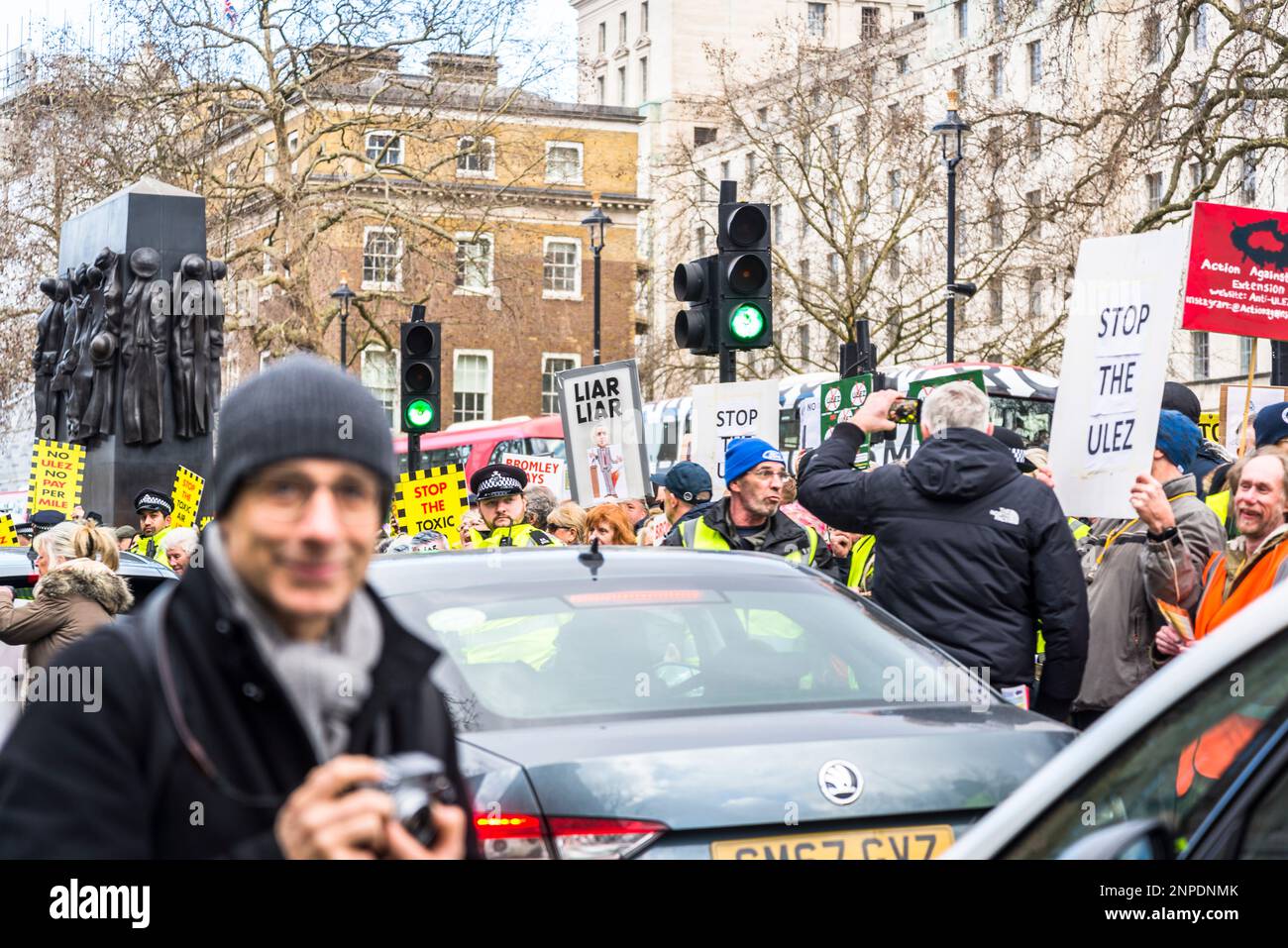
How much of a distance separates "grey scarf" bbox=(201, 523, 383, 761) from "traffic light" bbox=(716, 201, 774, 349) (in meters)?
9.82

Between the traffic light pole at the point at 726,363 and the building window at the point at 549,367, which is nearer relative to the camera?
the traffic light pole at the point at 726,363

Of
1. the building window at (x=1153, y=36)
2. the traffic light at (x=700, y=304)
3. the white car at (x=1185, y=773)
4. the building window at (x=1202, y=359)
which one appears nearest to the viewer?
the white car at (x=1185, y=773)

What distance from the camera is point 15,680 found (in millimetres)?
8016

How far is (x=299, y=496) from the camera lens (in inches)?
73.2

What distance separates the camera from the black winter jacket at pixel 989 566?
6.26m

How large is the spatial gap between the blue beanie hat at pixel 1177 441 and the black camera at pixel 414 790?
5.47 m

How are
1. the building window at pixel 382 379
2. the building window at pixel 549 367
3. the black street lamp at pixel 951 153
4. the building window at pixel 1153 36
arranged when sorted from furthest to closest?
the building window at pixel 549 367
the building window at pixel 382 379
the black street lamp at pixel 951 153
the building window at pixel 1153 36

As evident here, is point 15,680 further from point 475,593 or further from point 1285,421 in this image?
point 1285,421

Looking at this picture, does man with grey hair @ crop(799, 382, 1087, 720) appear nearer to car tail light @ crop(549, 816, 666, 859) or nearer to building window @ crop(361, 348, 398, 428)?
car tail light @ crop(549, 816, 666, 859)

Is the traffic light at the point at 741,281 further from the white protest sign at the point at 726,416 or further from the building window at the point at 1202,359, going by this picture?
the building window at the point at 1202,359

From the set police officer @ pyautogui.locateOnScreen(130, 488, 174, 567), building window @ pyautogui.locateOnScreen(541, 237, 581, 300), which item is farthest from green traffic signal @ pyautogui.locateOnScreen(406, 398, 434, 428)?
building window @ pyautogui.locateOnScreen(541, 237, 581, 300)

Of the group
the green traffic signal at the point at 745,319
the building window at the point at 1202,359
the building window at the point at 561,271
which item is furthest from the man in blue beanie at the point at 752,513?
the building window at the point at 561,271

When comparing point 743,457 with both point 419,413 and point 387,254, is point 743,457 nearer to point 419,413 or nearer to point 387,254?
point 419,413

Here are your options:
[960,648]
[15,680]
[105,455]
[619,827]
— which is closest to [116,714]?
[619,827]
